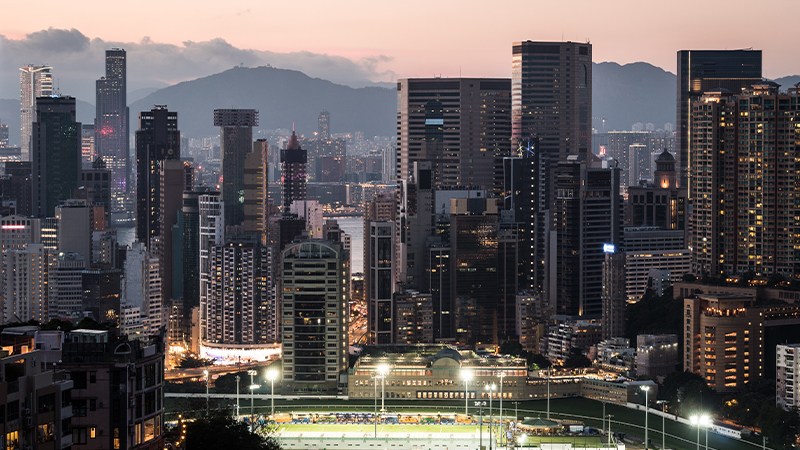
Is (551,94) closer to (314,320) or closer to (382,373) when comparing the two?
(314,320)

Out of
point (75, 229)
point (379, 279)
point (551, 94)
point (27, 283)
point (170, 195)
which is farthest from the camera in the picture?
point (551, 94)

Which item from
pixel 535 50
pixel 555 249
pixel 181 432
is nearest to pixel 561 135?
pixel 535 50

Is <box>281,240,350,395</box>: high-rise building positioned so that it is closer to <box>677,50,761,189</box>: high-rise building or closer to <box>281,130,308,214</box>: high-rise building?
<box>677,50,761,189</box>: high-rise building

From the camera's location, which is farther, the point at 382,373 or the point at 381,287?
the point at 381,287

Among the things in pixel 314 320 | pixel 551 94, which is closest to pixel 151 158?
pixel 551 94

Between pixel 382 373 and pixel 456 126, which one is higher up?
pixel 456 126

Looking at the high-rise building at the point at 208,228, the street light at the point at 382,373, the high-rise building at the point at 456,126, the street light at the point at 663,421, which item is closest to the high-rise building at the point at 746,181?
the street light at the point at 663,421

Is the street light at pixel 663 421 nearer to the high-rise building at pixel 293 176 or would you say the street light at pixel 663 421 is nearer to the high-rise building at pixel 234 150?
the high-rise building at pixel 234 150
